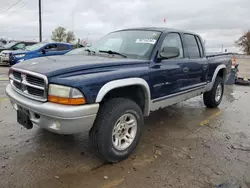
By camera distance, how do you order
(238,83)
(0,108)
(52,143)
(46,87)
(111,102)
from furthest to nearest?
(238,83), (0,108), (52,143), (111,102), (46,87)

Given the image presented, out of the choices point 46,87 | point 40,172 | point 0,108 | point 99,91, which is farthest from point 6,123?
point 99,91

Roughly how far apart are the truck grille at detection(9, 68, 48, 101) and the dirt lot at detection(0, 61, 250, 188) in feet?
2.90

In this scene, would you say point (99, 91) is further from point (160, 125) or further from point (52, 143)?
point (160, 125)

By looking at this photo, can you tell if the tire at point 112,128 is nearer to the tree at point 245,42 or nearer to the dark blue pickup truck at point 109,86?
the dark blue pickup truck at point 109,86

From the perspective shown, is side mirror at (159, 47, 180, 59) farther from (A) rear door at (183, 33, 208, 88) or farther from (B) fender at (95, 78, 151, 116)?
(A) rear door at (183, 33, 208, 88)

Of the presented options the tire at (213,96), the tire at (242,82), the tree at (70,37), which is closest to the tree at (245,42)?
the tree at (70,37)

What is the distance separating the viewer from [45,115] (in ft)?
8.47

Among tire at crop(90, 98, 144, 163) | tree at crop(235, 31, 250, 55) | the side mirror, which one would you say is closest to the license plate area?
tire at crop(90, 98, 144, 163)

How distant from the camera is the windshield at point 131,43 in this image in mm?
3636

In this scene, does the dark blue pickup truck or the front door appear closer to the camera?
the dark blue pickup truck

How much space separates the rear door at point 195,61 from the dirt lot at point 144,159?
892 mm

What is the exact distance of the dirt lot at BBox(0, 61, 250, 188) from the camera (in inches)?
106

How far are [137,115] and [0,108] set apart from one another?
3561mm

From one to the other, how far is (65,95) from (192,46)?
10.5ft
